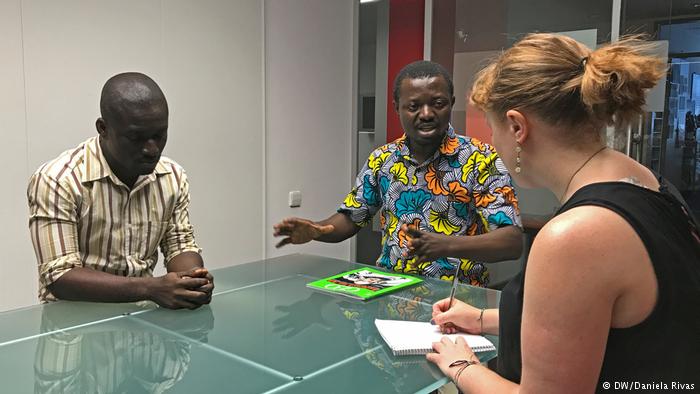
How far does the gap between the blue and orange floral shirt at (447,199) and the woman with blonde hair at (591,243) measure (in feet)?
3.50

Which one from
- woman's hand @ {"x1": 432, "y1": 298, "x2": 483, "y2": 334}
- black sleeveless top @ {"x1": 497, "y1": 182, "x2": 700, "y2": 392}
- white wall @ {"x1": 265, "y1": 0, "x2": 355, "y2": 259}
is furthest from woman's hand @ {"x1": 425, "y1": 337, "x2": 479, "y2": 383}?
white wall @ {"x1": 265, "y1": 0, "x2": 355, "y2": 259}

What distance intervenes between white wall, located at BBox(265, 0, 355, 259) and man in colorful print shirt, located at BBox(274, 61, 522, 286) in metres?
2.02

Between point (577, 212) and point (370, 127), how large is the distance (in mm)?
4071

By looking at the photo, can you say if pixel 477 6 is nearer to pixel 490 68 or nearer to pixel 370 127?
pixel 370 127

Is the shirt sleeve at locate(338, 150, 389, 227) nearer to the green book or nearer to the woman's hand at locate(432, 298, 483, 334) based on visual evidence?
the green book

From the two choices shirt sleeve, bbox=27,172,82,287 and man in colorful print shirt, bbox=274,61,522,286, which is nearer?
shirt sleeve, bbox=27,172,82,287

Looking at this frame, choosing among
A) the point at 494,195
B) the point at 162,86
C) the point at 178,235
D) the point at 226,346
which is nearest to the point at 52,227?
the point at 178,235

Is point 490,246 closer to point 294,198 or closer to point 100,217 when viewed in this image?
point 100,217

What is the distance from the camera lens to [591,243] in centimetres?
96

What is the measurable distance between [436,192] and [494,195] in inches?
9.0

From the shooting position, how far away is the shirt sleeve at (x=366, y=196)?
258cm

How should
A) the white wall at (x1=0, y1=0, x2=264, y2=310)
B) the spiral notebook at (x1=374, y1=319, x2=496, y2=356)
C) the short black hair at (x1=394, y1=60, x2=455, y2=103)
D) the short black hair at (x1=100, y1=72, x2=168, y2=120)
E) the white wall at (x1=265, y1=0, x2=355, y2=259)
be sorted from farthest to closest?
the white wall at (x1=265, y1=0, x2=355, y2=259)
the white wall at (x1=0, y1=0, x2=264, y2=310)
the short black hair at (x1=394, y1=60, x2=455, y2=103)
the short black hair at (x1=100, y1=72, x2=168, y2=120)
the spiral notebook at (x1=374, y1=319, x2=496, y2=356)

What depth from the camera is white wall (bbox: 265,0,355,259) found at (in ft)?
14.4

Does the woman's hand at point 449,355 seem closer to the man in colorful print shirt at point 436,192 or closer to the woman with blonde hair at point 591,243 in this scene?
the woman with blonde hair at point 591,243
